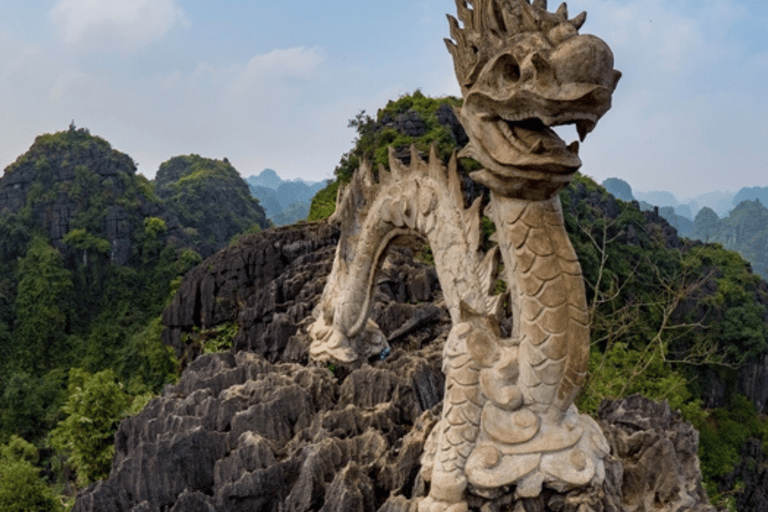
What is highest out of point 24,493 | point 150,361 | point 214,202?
point 214,202

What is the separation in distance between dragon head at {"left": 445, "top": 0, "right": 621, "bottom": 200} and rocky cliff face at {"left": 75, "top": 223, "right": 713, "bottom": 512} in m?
1.65

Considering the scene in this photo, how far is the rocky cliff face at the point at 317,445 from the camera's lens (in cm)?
324

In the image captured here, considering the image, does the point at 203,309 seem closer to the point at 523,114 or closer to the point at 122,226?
the point at 523,114

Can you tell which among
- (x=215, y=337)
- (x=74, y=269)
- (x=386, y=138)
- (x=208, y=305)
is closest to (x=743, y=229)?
(x=386, y=138)

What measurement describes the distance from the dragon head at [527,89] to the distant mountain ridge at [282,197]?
45570 millimetres

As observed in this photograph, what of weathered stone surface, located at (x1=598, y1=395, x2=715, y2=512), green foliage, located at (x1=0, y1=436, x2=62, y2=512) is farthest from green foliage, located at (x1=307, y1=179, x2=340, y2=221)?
weathered stone surface, located at (x1=598, y1=395, x2=715, y2=512)

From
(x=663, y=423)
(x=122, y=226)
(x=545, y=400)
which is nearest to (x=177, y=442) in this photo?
(x=545, y=400)

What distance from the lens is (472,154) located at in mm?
2973

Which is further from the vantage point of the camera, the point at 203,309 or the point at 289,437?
the point at 203,309

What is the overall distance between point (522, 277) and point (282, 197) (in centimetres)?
11499

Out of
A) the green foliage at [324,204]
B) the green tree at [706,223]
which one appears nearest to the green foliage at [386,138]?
the green foliage at [324,204]

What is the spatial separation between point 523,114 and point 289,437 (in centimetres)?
265

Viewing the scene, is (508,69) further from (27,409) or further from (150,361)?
(27,409)

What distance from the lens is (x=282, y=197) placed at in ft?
378
